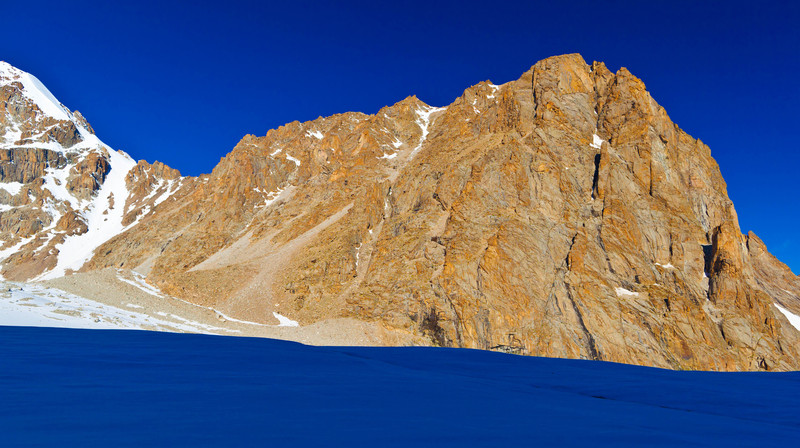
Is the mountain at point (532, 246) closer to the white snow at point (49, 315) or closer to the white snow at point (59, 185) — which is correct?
the white snow at point (49, 315)

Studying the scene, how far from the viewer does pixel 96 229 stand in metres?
164

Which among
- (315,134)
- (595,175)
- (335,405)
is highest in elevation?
(315,134)

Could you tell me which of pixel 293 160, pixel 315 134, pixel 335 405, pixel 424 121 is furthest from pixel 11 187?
pixel 335 405

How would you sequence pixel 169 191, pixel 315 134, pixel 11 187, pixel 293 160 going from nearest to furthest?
pixel 293 160 → pixel 315 134 → pixel 169 191 → pixel 11 187

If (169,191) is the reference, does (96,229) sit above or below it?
below

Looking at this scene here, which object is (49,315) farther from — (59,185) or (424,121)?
(59,185)

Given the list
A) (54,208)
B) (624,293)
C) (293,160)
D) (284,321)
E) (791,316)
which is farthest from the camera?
(54,208)

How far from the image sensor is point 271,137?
12681 cm

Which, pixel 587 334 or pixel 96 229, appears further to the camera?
pixel 96 229

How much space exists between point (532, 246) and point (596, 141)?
24.6 m

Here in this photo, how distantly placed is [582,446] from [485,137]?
2874 inches

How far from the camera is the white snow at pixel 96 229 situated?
127356mm

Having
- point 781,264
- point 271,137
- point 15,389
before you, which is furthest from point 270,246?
point 781,264

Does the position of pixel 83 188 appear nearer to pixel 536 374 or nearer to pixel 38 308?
pixel 38 308
